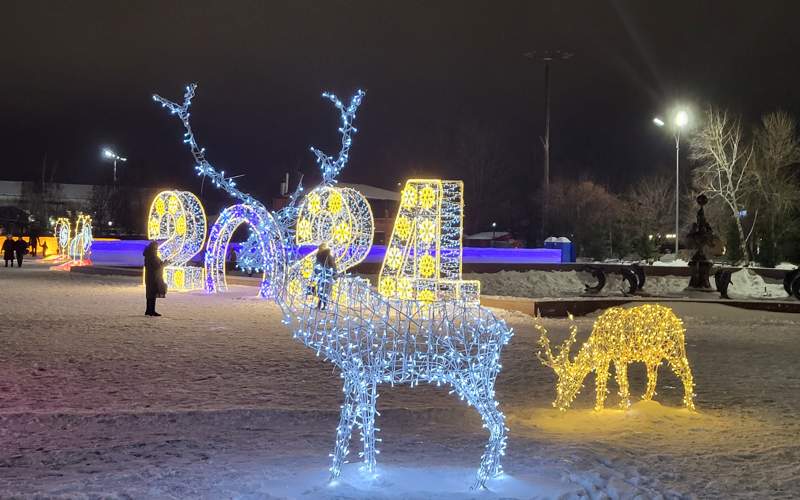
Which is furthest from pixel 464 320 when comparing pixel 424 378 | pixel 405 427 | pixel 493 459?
pixel 405 427

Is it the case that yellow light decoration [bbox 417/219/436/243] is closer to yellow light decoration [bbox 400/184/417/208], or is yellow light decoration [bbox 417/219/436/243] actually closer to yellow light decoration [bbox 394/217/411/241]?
yellow light decoration [bbox 394/217/411/241]

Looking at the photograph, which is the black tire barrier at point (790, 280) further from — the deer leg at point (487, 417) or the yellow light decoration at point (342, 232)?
the deer leg at point (487, 417)

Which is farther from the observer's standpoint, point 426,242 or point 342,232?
point 342,232

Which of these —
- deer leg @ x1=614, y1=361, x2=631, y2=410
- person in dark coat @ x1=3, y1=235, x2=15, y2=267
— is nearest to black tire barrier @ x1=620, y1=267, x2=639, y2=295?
deer leg @ x1=614, y1=361, x2=631, y2=410

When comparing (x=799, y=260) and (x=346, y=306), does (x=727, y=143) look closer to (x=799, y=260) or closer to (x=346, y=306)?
(x=799, y=260)

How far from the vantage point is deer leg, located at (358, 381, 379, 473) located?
528cm

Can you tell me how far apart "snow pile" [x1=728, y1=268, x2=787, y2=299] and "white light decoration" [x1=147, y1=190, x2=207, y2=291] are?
1407 cm

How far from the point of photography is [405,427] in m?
7.07

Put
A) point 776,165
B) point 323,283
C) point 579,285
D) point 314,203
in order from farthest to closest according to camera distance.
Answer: point 776,165 < point 579,285 < point 314,203 < point 323,283

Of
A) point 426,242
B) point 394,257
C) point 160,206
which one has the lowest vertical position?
point 394,257

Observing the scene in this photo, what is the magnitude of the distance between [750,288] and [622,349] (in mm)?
15283

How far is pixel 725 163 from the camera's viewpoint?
3684 cm

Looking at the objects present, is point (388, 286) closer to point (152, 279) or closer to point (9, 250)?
point (152, 279)

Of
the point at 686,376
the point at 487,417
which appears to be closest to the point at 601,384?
the point at 686,376
